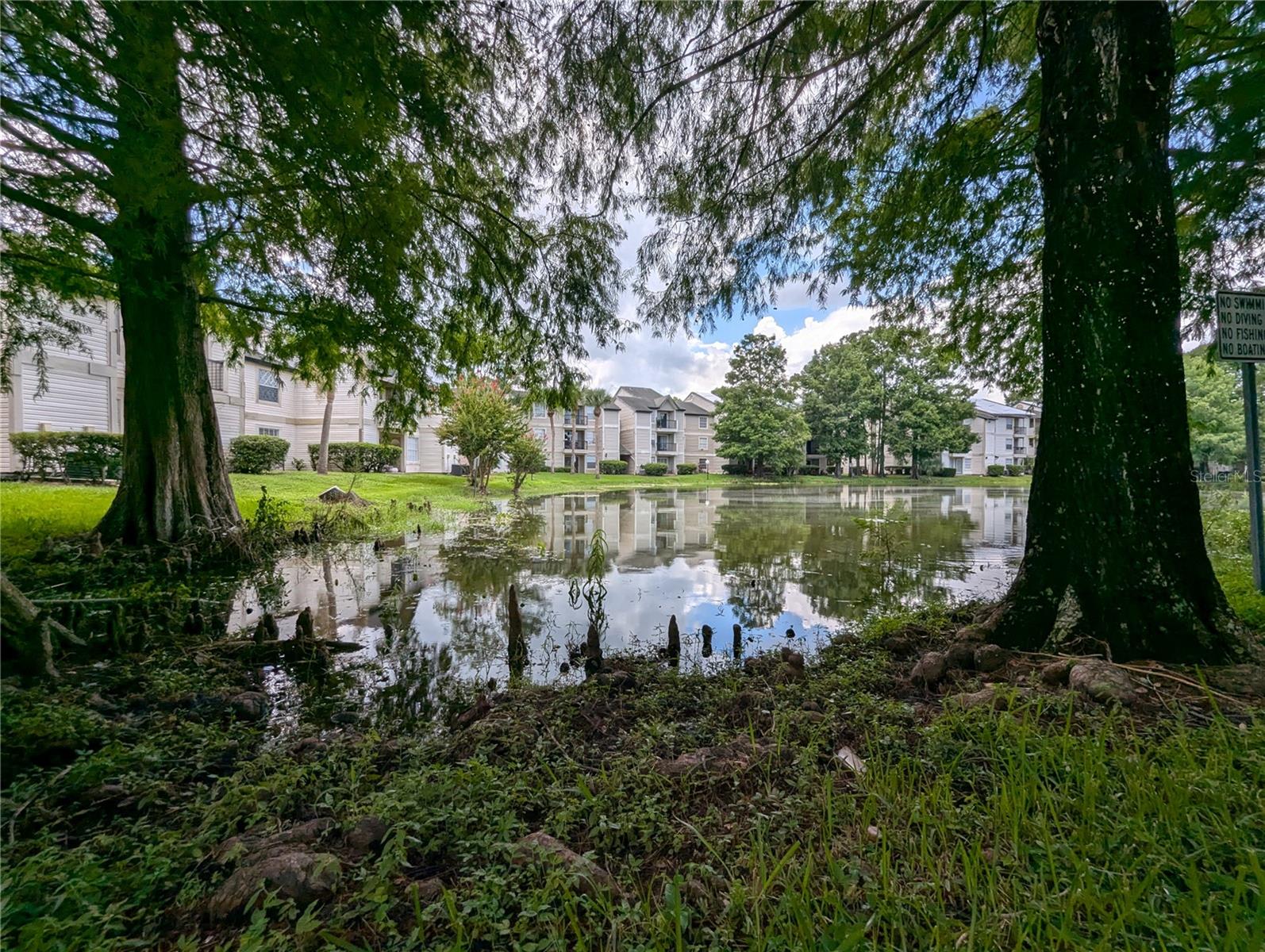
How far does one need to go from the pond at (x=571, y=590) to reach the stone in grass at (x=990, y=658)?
4.29 ft

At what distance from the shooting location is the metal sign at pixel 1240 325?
3.90 m

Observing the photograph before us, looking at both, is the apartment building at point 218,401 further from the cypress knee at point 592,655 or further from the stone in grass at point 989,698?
the stone in grass at point 989,698

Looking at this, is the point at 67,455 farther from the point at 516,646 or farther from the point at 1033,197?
the point at 1033,197

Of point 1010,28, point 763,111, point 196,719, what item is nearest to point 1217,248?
point 1010,28

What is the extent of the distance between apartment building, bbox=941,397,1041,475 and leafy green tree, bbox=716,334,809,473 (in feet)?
85.4

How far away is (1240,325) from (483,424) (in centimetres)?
1811

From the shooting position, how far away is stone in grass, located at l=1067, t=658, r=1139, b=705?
237 cm

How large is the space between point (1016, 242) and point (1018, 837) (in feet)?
22.2

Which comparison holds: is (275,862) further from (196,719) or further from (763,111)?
(763,111)

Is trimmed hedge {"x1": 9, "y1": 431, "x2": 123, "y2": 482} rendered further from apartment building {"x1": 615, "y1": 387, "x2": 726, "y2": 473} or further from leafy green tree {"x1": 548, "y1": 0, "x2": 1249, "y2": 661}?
apartment building {"x1": 615, "y1": 387, "x2": 726, "y2": 473}

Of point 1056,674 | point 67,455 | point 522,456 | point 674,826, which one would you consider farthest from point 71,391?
point 1056,674

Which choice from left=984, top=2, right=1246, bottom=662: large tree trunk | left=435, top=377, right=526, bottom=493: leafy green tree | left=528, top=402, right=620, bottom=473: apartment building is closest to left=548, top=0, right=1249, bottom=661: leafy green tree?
left=984, top=2, right=1246, bottom=662: large tree trunk

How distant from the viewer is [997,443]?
53656mm

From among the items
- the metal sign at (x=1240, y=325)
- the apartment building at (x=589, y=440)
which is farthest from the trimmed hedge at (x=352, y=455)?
the metal sign at (x=1240, y=325)
